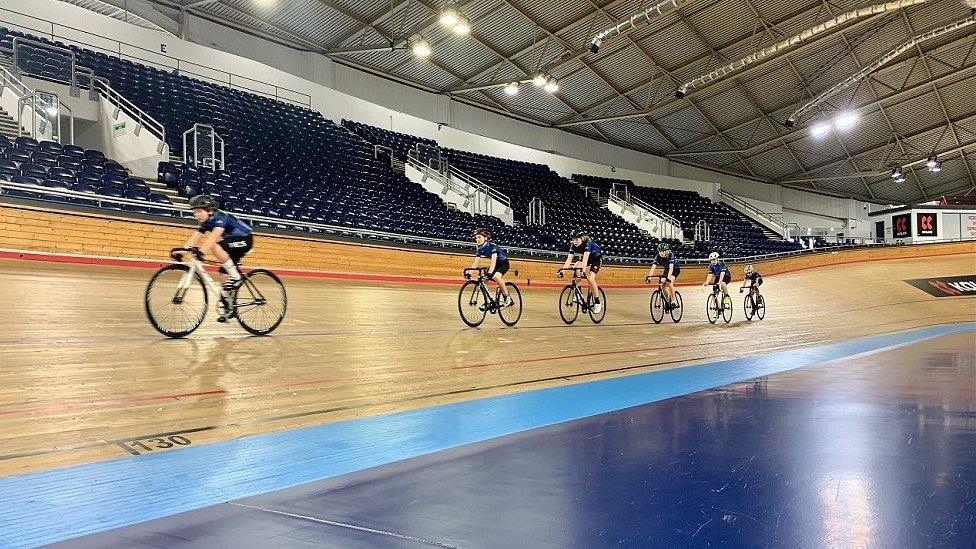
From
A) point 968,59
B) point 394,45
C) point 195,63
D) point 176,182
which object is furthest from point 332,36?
point 968,59

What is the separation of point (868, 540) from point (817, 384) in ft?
10.7

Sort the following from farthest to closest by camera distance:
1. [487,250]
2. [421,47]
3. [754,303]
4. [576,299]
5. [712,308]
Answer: [421,47]
[754,303]
[712,308]
[576,299]
[487,250]

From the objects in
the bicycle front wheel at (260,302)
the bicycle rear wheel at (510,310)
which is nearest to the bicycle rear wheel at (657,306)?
the bicycle rear wheel at (510,310)

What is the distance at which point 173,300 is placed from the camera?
563 centimetres

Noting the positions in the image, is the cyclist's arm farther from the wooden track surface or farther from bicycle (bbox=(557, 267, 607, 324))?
bicycle (bbox=(557, 267, 607, 324))

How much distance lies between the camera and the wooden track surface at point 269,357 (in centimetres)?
319

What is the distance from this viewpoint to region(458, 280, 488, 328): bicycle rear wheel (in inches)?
348

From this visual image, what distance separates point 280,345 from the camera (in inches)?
229

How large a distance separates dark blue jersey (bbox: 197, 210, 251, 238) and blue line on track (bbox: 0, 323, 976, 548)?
307 centimetres

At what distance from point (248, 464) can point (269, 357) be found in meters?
2.78

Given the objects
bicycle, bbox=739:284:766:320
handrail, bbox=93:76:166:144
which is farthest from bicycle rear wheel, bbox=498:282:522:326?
handrail, bbox=93:76:166:144

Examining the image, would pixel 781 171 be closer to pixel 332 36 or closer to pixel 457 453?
pixel 332 36

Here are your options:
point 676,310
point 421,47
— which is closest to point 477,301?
point 676,310

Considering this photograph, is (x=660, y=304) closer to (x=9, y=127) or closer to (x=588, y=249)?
(x=588, y=249)
